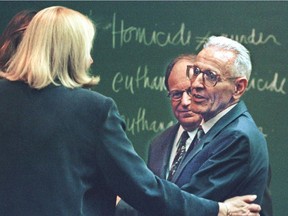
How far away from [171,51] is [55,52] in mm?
1969

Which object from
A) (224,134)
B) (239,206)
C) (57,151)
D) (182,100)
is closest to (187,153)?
(224,134)

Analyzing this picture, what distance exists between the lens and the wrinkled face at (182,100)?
2.88 metres

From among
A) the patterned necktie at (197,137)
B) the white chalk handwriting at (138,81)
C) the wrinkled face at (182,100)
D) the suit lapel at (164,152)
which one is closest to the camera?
the patterned necktie at (197,137)

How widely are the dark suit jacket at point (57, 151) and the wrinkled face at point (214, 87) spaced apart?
41cm

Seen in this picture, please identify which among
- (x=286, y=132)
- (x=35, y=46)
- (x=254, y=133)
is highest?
(x=35, y=46)

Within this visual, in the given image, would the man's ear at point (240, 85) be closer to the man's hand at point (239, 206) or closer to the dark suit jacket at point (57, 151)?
the man's hand at point (239, 206)

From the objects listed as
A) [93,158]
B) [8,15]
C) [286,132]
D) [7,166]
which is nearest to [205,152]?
[93,158]

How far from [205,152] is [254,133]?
0.17 meters

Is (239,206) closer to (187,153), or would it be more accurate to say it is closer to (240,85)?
(187,153)

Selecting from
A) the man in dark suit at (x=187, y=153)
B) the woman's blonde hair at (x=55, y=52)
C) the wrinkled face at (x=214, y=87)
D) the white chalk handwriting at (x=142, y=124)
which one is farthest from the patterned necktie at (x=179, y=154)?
the white chalk handwriting at (x=142, y=124)

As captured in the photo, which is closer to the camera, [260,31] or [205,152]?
[205,152]

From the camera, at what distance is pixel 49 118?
2.12 m

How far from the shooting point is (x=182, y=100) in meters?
2.97

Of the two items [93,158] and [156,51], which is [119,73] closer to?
[156,51]
